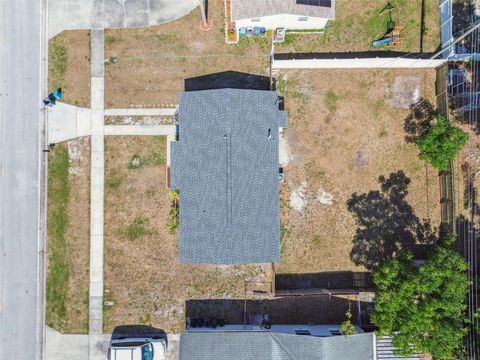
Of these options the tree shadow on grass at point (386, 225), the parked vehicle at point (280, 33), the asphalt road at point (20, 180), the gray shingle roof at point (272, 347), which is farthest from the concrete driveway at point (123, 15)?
the gray shingle roof at point (272, 347)

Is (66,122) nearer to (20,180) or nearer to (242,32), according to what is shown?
(20,180)

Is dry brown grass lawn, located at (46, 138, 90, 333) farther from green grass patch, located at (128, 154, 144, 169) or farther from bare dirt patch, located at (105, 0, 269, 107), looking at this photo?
bare dirt patch, located at (105, 0, 269, 107)

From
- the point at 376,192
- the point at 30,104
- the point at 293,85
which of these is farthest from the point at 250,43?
the point at 30,104

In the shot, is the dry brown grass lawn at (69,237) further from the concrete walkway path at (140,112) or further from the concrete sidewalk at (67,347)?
the concrete walkway path at (140,112)

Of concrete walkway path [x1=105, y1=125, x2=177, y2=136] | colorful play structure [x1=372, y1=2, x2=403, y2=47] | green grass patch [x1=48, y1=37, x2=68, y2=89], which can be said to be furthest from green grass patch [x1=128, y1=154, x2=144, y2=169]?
colorful play structure [x1=372, y1=2, x2=403, y2=47]

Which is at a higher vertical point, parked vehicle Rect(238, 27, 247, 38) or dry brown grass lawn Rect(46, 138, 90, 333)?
parked vehicle Rect(238, 27, 247, 38)

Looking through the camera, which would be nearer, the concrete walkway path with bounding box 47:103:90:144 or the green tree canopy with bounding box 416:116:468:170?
the green tree canopy with bounding box 416:116:468:170

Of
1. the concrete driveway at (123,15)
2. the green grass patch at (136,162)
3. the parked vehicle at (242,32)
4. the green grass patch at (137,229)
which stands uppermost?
the concrete driveway at (123,15)
